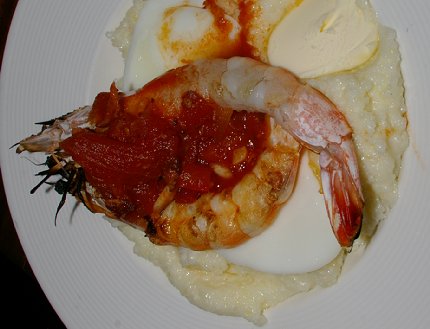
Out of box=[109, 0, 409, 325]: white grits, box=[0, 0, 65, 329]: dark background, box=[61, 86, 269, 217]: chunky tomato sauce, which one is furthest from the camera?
box=[0, 0, 65, 329]: dark background

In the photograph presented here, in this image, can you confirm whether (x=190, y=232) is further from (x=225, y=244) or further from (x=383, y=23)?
(x=383, y=23)

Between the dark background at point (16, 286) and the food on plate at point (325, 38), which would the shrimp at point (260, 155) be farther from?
the dark background at point (16, 286)

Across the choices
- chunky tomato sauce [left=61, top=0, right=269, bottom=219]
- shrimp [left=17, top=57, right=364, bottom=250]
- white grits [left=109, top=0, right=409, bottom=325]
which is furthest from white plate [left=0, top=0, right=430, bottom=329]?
chunky tomato sauce [left=61, top=0, right=269, bottom=219]

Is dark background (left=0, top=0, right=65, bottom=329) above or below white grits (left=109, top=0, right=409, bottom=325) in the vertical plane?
below

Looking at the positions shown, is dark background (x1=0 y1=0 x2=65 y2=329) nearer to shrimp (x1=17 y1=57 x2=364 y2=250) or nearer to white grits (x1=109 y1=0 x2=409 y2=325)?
shrimp (x1=17 y1=57 x2=364 y2=250)

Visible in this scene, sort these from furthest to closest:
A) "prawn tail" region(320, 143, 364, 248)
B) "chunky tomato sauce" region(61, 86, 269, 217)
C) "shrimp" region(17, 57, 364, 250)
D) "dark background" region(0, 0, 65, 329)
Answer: "dark background" region(0, 0, 65, 329) → "chunky tomato sauce" region(61, 86, 269, 217) → "shrimp" region(17, 57, 364, 250) → "prawn tail" region(320, 143, 364, 248)
